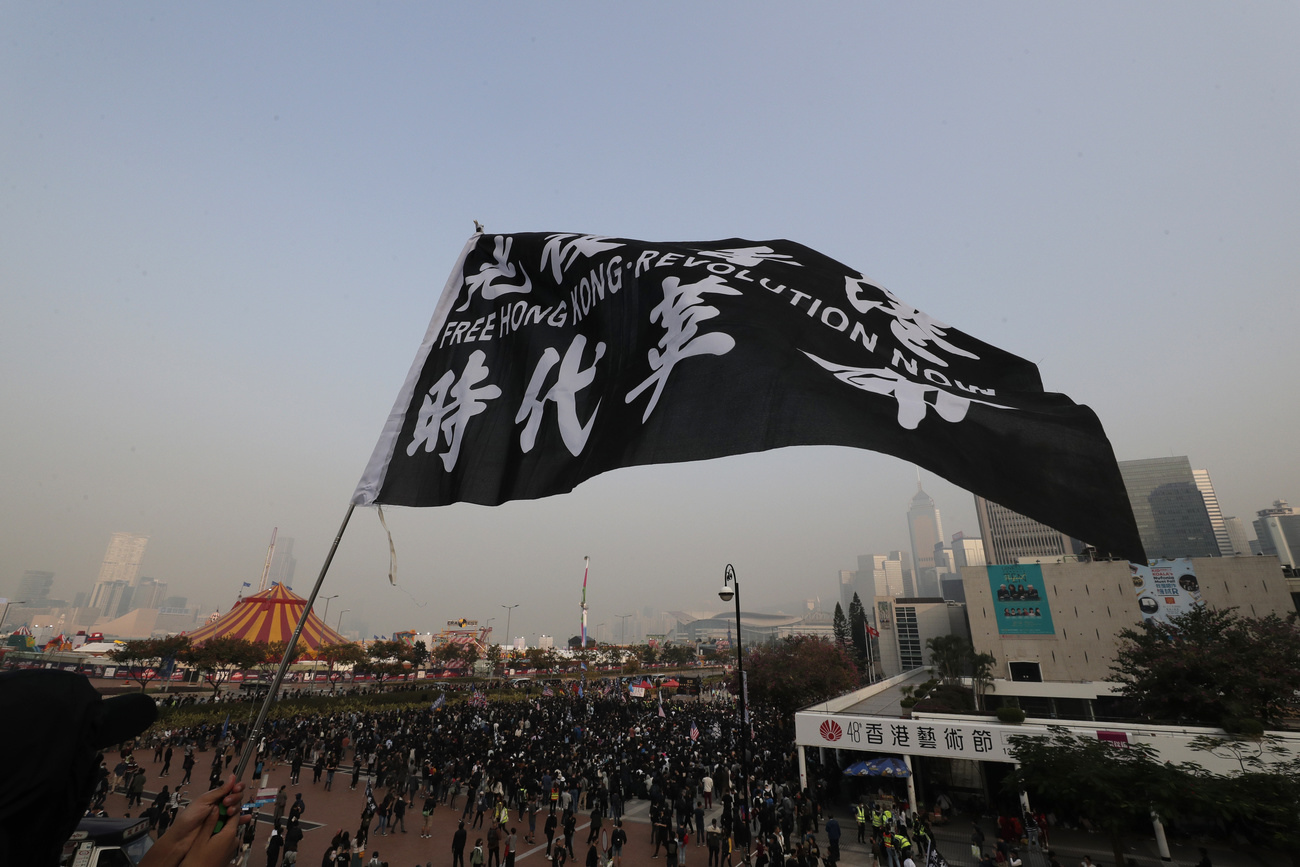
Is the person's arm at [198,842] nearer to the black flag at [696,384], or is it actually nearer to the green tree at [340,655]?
the black flag at [696,384]

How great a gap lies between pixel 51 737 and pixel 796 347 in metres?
5.03

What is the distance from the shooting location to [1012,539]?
13088cm

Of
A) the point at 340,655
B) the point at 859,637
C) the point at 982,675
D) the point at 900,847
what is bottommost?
the point at 900,847

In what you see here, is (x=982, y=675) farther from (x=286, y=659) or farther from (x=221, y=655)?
(x=221, y=655)

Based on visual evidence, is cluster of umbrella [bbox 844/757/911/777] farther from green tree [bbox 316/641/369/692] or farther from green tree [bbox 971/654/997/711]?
green tree [bbox 316/641/369/692]

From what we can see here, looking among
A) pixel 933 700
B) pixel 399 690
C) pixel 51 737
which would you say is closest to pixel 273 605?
pixel 399 690

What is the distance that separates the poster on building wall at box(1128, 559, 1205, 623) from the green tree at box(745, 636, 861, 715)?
3209 cm

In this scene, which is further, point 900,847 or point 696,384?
point 900,847

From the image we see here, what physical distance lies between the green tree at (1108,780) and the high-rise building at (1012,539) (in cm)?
12117

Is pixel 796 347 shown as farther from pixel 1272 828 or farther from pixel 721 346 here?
pixel 1272 828

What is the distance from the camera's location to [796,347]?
5.48 meters

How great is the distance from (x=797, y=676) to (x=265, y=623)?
5225cm

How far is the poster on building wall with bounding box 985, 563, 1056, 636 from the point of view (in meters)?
55.2

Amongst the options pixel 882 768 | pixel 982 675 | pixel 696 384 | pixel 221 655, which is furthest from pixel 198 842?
pixel 221 655
